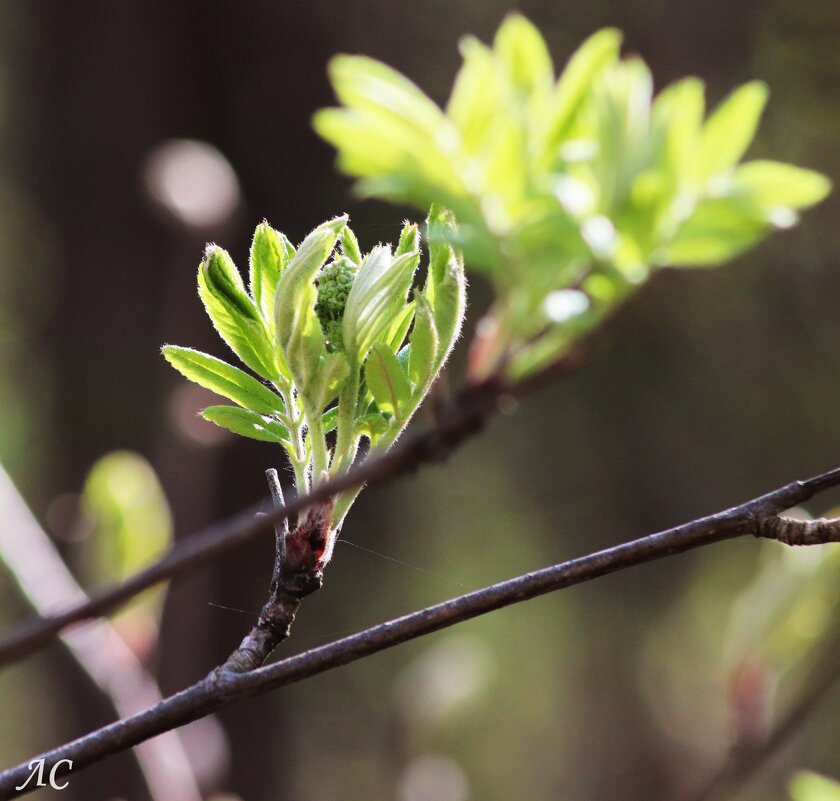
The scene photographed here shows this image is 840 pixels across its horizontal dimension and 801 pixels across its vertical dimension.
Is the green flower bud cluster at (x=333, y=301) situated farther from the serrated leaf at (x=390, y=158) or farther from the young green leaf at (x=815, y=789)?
the young green leaf at (x=815, y=789)

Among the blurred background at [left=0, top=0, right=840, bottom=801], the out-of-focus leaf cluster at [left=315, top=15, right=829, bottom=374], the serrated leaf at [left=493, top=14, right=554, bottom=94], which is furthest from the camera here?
the blurred background at [left=0, top=0, right=840, bottom=801]

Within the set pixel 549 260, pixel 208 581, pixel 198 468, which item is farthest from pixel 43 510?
pixel 549 260

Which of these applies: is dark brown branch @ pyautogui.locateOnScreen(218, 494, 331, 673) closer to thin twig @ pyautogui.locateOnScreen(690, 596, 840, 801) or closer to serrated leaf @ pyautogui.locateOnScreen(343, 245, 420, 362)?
serrated leaf @ pyautogui.locateOnScreen(343, 245, 420, 362)

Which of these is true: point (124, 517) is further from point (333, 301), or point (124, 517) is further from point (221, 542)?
point (221, 542)

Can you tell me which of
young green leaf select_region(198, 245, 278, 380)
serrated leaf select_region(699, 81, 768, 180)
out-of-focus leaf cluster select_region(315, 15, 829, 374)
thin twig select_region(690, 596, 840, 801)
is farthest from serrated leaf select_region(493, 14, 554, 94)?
thin twig select_region(690, 596, 840, 801)

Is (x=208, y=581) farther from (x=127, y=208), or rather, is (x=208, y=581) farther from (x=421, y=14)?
(x=421, y=14)

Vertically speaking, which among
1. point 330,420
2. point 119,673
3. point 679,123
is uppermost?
point 679,123

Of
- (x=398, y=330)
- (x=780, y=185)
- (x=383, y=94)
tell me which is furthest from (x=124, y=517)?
(x=780, y=185)
